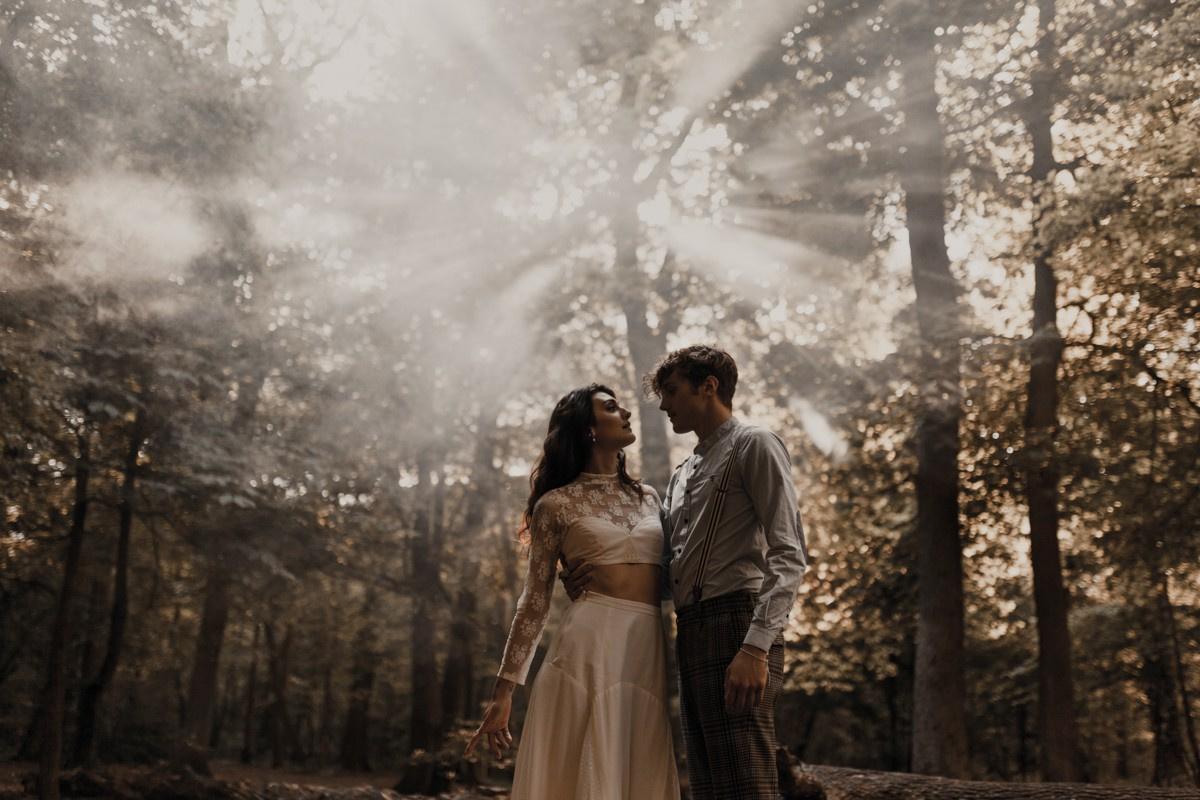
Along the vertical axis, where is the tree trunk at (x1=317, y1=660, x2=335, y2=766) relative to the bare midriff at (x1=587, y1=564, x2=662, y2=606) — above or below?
below

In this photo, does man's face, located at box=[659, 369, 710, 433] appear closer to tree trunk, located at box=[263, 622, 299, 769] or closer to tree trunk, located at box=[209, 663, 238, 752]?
tree trunk, located at box=[263, 622, 299, 769]

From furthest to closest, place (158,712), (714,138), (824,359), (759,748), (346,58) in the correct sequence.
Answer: (158,712) < (346,58) < (714,138) < (824,359) < (759,748)

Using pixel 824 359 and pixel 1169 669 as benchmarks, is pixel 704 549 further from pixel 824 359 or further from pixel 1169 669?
pixel 1169 669

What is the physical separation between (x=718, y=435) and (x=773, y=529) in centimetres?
43

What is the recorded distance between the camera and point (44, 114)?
866cm

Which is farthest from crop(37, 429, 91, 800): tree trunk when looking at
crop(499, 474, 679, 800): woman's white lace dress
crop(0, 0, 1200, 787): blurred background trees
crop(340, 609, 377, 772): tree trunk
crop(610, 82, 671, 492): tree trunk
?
crop(340, 609, 377, 772): tree trunk

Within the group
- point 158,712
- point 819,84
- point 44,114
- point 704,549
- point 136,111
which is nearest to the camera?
point 704,549

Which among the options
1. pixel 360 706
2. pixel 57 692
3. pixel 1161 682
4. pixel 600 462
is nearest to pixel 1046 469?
pixel 1161 682

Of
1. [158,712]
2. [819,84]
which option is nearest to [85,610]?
[158,712]

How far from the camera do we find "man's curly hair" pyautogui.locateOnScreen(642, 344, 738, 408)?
121 inches

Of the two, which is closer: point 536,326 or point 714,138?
point 714,138

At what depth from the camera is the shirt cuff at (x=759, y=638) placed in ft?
8.73

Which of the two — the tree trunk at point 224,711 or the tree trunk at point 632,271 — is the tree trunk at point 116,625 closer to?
the tree trunk at point 632,271

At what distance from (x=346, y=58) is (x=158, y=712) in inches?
506
